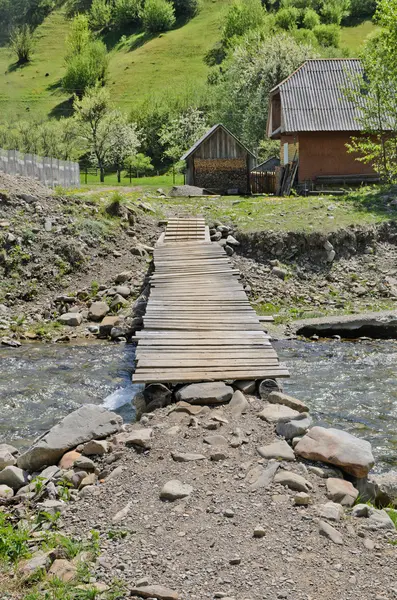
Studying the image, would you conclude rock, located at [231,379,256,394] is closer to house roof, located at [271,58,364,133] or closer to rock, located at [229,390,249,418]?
rock, located at [229,390,249,418]

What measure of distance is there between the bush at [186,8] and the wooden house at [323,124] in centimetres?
9655

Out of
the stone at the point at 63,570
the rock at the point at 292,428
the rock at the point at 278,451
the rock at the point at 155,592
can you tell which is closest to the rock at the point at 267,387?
the rock at the point at 292,428

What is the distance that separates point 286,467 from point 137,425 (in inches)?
89.3

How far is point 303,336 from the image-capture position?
54.4 feet

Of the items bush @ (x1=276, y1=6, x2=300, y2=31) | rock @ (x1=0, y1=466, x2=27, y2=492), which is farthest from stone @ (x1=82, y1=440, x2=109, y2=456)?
bush @ (x1=276, y1=6, x2=300, y2=31)

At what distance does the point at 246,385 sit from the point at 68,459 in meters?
2.83

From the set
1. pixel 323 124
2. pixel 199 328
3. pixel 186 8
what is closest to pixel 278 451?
pixel 199 328

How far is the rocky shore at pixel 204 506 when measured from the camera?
4836 mm

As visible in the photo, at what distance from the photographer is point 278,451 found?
6.81m

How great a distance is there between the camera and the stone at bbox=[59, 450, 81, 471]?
700cm

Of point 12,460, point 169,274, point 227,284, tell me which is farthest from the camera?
point 169,274

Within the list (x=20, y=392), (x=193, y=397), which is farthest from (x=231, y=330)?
(x=20, y=392)

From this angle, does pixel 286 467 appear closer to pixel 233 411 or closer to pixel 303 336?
pixel 233 411

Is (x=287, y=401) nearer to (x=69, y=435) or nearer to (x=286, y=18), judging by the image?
(x=69, y=435)
